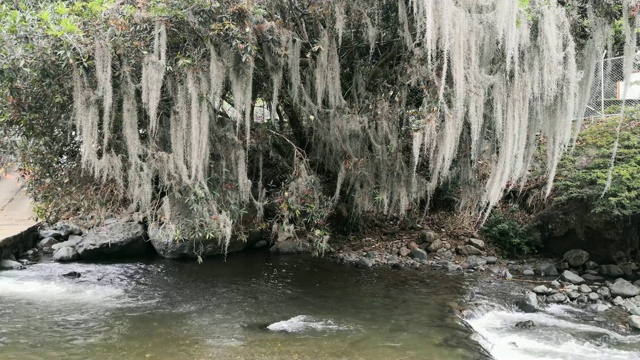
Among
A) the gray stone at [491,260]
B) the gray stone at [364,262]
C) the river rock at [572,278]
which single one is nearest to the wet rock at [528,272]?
the river rock at [572,278]

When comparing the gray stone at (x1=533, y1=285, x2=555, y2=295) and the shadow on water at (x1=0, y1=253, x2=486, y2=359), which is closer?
the shadow on water at (x1=0, y1=253, x2=486, y2=359)

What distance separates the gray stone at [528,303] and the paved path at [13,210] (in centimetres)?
908

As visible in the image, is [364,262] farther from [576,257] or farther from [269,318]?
[576,257]

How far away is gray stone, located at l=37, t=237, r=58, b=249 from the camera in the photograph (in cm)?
1065

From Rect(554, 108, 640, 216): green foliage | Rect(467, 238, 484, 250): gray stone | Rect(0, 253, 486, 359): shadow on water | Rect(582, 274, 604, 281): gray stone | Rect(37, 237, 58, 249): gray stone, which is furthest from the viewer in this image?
Rect(37, 237, 58, 249): gray stone

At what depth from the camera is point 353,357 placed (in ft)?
17.3

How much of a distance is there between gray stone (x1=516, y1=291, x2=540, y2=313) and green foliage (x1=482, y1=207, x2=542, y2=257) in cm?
278

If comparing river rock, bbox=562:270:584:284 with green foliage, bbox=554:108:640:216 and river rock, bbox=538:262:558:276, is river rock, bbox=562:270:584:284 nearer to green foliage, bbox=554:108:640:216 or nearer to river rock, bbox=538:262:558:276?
river rock, bbox=538:262:558:276

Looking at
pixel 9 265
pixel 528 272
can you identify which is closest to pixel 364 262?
pixel 528 272

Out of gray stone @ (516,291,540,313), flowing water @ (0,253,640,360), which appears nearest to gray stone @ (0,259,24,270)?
flowing water @ (0,253,640,360)

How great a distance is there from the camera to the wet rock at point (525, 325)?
6590mm

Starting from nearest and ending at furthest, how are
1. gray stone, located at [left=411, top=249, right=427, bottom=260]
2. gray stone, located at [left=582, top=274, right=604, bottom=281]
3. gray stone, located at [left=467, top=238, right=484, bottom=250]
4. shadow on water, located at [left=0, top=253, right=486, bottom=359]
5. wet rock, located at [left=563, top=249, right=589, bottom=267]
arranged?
shadow on water, located at [left=0, top=253, right=486, bottom=359]
gray stone, located at [left=582, top=274, right=604, bottom=281]
wet rock, located at [left=563, top=249, right=589, bottom=267]
gray stone, located at [left=411, top=249, right=427, bottom=260]
gray stone, located at [left=467, top=238, right=484, bottom=250]

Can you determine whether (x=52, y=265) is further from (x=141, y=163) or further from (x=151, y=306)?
(x=141, y=163)

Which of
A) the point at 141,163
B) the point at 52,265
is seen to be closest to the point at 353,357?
the point at 141,163
